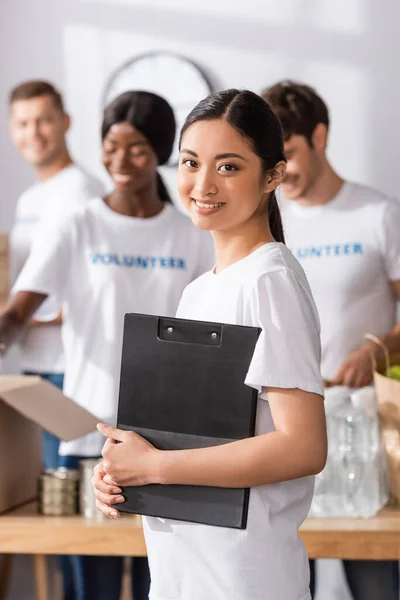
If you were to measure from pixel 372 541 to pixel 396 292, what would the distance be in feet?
3.00

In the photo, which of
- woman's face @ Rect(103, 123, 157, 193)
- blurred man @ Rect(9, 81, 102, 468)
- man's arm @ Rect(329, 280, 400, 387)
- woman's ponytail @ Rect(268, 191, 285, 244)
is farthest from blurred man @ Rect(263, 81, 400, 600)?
woman's ponytail @ Rect(268, 191, 285, 244)

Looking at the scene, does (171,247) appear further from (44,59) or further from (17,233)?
(44,59)

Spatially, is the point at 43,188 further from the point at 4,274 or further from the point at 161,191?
the point at 161,191

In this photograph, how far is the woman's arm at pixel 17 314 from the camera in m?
2.27

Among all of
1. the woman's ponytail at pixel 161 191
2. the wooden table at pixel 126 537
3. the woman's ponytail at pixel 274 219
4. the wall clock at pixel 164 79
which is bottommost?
the wooden table at pixel 126 537

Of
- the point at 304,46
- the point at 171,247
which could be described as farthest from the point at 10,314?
the point at 304,46

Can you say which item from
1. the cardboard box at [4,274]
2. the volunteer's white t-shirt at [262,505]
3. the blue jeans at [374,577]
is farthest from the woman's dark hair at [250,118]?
the cardboard box at [4,274]

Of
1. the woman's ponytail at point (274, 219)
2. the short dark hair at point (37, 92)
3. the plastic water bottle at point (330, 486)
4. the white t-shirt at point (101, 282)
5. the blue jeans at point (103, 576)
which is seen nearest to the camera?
the woman's ponytail at point (274, 219)

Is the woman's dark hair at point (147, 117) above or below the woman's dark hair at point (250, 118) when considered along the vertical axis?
above

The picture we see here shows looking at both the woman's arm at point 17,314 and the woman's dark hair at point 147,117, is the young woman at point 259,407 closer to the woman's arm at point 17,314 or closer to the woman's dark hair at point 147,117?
the woman's arm at point 17,314

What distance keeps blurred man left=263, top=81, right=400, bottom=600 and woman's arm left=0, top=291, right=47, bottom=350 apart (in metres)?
0.68

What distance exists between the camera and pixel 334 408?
195 centimetres

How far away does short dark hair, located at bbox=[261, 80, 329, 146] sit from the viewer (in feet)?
8.04

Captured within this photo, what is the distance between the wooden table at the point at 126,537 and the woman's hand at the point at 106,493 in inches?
27.1
